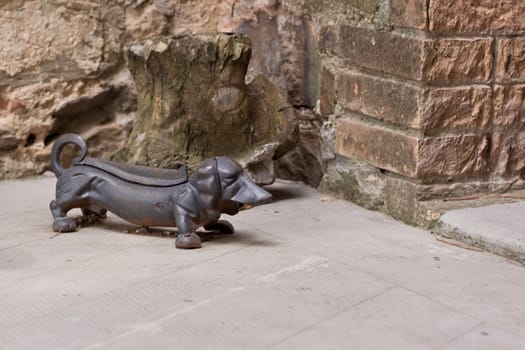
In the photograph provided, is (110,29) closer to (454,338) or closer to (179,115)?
(179,115)

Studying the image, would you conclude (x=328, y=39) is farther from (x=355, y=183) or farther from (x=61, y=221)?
(x=61, y=221)

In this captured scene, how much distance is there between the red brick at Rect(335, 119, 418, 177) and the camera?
309 cm

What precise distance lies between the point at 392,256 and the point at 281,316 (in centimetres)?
60

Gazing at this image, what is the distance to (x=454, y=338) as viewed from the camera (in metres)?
2.17

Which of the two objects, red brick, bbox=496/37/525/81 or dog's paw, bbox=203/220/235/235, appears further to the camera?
red brick, bbox=496/37/525/81

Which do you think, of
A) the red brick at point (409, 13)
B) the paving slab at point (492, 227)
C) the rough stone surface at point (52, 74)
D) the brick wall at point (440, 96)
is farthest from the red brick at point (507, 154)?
the rough stone surface at point (52, 74)

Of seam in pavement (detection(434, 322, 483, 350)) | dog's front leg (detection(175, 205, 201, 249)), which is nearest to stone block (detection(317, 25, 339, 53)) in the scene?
dog's front leg (detection(175, 205, 201, 249))

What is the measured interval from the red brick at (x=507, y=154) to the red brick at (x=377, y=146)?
305mm

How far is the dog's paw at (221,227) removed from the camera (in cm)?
296

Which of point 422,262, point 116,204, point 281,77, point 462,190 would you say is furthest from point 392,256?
point 281,77

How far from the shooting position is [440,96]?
3016 millimetres

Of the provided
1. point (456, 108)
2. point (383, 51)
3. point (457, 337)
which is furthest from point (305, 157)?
point (457, 337)

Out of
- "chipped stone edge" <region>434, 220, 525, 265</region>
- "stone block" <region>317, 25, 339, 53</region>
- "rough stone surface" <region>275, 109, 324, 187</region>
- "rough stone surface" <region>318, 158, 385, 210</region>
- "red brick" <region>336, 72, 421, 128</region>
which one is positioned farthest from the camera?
"rough stone surface" <region>275, 109, 324, 187</region>

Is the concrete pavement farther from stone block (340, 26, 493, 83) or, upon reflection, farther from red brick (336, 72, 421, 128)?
stone block (340, 26, 493, 83)
